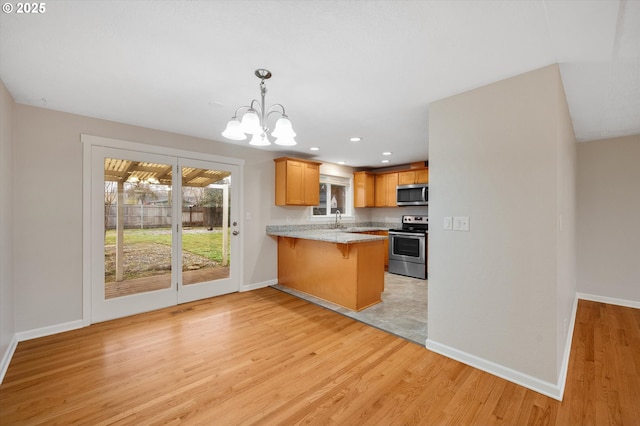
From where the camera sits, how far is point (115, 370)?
2.18 metres

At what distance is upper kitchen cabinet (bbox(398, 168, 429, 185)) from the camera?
18.6 feet

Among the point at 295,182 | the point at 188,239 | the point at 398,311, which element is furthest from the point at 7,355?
the point at 398,311

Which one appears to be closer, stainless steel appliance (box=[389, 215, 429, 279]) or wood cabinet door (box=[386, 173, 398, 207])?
stainless steel appliance (box=[389, 215, 429, 279])

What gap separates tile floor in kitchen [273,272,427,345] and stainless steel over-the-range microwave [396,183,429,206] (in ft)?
Answer: 5.75

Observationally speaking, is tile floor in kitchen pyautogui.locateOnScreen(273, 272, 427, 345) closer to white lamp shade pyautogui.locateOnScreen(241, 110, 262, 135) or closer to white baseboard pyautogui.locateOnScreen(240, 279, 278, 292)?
white baseboard pyautogui.locateOnScreen(240, 279, 278, 292)

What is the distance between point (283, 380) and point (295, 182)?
3223 mm

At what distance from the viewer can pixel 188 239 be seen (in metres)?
3.79

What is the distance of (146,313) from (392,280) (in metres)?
4.00

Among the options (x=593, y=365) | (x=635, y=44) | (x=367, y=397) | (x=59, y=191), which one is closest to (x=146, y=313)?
(x=59, y=191)

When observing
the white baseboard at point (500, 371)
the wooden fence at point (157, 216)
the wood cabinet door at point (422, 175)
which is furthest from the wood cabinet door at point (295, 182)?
the white baseboard at point (500, 371)

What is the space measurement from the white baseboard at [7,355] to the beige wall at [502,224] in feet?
11.9

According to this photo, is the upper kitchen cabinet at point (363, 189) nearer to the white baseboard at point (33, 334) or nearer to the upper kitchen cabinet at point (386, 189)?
the upper kitchen cabinet at point (386, 189)

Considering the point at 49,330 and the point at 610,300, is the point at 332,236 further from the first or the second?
the point at 610,300

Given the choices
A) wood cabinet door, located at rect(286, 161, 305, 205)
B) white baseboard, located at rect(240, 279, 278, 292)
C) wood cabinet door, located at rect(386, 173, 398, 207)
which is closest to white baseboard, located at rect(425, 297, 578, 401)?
white baseboard, located at rect(240, 279, 278, 292)
